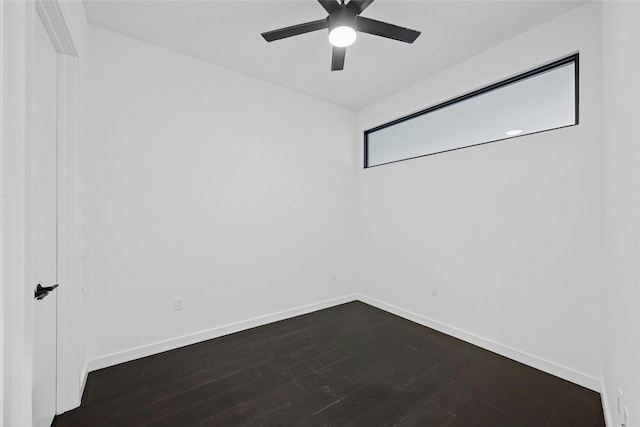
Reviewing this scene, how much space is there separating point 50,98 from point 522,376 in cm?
380

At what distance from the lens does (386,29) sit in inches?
76.3

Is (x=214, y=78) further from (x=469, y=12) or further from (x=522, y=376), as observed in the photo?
(x=522, y=376)

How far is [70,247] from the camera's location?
176 centimetres

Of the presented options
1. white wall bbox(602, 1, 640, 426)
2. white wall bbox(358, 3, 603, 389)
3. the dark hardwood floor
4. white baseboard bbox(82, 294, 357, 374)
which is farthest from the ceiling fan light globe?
white baseboard bbox(82, 294, 357, 374)

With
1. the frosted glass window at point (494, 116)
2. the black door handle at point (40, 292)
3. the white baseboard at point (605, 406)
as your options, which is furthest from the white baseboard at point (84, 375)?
the frosted glass window at point (494, 116)

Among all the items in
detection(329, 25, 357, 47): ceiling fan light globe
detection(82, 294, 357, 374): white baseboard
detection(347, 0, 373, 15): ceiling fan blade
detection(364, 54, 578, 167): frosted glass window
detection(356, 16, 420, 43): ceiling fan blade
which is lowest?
detection(82, 294, 357, 374): white baseboard

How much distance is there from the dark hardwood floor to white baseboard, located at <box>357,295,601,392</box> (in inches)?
2.5

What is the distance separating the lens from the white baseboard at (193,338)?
7.50 feet

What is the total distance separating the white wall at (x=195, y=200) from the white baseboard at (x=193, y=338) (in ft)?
0.05

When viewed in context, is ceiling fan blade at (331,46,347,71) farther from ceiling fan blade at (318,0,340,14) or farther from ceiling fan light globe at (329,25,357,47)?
ceiling fan blade at (318,0,340,14)

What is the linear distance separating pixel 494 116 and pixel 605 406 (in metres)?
2.37

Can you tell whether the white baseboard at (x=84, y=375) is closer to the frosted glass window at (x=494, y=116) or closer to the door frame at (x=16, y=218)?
the door frame at (x=16, y=218)

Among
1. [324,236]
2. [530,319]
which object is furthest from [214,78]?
[530,319]

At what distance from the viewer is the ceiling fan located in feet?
5.93
